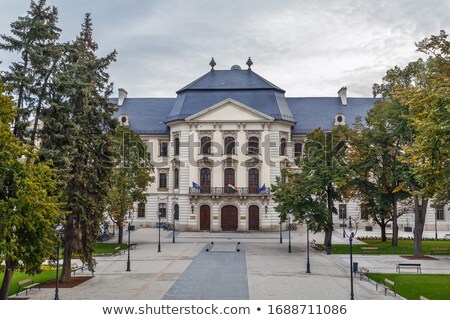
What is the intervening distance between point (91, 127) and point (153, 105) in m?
38.7

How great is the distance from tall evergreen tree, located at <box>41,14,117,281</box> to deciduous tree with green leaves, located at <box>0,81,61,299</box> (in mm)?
4147

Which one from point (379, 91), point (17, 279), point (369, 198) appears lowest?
point (17, 279)

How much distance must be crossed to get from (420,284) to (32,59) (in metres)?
21.7

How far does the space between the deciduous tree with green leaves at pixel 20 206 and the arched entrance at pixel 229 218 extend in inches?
1380

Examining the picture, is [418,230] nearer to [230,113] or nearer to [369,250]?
[369,250]

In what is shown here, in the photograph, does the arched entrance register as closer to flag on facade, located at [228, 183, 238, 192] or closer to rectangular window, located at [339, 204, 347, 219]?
flag on facade, located at [228, 183, 238, 192]

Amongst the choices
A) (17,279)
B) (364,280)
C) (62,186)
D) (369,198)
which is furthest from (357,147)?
(17,279)

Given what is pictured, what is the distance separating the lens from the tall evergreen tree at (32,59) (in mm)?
20375

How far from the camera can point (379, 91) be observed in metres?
34.8

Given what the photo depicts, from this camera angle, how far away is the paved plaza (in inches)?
788

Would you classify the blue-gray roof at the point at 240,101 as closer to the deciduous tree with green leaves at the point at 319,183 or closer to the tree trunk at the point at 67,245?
the deciduous tree with green leaves at the point at 319,183

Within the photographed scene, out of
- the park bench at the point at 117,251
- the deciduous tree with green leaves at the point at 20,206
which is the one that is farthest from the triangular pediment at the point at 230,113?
the deciduous tree with green leaves at the point at 20,206

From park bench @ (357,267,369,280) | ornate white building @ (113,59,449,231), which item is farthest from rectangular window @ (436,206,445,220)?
park bench @ (357,267,369,280)

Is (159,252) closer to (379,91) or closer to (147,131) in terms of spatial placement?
(379,91)
